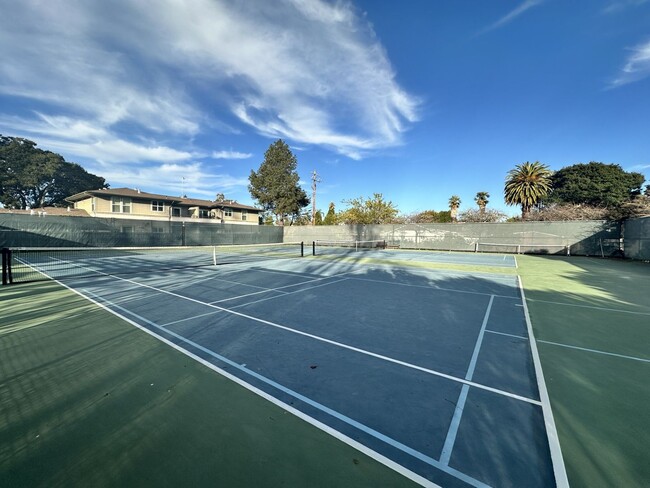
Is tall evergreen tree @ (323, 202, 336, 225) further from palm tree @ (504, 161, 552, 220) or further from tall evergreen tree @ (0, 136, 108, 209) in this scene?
tall evergreen tree @ (0, 136, 108, 209)

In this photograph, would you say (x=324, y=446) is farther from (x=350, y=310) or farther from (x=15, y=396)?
(x=350, y=310)

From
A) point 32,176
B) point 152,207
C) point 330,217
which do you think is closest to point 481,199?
point 330,217

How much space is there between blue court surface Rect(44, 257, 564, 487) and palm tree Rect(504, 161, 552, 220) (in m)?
38.4

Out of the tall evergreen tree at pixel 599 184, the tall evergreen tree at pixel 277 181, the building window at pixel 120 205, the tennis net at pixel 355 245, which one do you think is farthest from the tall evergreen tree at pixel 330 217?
the tall evergreen tree at pixel 599 184

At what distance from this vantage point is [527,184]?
38.9m

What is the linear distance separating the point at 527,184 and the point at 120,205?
175 ft

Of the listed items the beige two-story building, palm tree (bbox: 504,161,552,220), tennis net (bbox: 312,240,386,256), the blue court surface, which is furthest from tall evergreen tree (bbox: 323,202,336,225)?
the blue court surface

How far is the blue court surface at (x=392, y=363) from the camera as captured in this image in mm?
2433

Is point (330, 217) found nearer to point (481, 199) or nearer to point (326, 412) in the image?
point (481, 199)

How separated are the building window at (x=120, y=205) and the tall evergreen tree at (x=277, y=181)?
1815 cm

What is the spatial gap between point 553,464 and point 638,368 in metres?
3.22

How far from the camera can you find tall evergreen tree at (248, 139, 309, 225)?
1828 inches

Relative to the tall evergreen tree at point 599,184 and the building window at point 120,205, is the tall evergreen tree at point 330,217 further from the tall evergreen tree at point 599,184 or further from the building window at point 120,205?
the tall evergreen tree at point 599,184

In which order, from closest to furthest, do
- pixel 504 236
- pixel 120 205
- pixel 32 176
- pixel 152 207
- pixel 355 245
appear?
1. pixel 504 236
2. pixel 355 245
3. pixel 120 205
4. pixel 152 207
5. pixel 32 176
